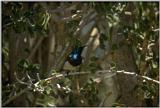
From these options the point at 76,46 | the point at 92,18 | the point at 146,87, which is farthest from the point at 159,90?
the point at 92,18

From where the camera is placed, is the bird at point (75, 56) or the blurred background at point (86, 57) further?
the bird at point (75, 56)

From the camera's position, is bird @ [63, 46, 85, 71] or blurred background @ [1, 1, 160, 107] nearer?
blurred background @ [1, 1, 160, 107]

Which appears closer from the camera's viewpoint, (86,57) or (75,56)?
(75,56)

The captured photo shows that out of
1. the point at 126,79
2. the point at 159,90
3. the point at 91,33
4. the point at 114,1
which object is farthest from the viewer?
the point at 91,33

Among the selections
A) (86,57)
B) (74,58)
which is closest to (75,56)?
(74,58)

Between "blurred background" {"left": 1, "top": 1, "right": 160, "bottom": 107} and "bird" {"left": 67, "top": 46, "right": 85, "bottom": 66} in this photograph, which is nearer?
Answer: "blurred background" {"left": 1, "top": 1, "right": 160, "bottom": 107}

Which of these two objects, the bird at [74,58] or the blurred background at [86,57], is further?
the bird at [74,58]

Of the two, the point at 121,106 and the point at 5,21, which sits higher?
the point at 5,21

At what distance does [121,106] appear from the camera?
3492mm

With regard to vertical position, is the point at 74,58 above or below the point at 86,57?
above

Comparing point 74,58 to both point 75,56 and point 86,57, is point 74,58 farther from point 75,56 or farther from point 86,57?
point 86,57

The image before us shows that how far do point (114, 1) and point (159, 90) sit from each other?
81 cm

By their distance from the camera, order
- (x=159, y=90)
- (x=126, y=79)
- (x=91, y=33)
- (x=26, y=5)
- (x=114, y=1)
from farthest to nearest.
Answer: (x=91, y=33)
(x=26, y=5)
(x=126, y=79)
(x=159, y=90)
(x=114, y=1)

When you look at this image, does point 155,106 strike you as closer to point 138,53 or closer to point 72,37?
point 138,53
